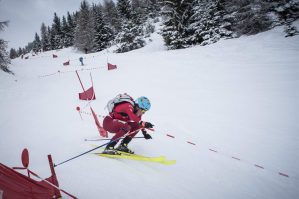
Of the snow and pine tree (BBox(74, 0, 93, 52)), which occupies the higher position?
pine tree (BBox(74, 0, 93, 52))

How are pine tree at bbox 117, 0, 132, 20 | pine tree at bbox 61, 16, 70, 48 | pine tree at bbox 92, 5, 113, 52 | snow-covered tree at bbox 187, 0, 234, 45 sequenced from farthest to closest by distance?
1. pine tree at bbox 61, 16, 70, 48
2. pine tree at bbox 92, 5, 113, 52
3. pine tree at bbox 117, 0, 132, 20
4. snow-covered tree at bbox 187, 0, 234, 45

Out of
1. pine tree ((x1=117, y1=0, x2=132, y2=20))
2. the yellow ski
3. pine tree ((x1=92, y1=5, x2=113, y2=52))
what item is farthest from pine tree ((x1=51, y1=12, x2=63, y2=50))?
the yellow ski

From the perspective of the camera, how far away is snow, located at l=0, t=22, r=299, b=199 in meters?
3.95

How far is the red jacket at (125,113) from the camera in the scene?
15.6ft

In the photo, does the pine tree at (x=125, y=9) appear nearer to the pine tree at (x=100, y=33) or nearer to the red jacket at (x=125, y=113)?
the pine tree at (x=100, y=33)

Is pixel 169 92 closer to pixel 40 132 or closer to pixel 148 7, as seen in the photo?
pixel 40 132

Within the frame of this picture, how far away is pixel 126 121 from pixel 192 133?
2441 millimetres

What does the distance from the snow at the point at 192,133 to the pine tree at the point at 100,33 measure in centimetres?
3408

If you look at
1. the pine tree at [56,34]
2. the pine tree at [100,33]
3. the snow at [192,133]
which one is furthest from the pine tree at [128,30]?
the pine tree at [56,34]

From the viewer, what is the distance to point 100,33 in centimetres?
4538

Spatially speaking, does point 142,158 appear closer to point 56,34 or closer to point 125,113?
point 125,113

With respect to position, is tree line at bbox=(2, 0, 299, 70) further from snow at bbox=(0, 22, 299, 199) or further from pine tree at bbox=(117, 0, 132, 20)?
snow at bbox=(0, 22, 299, 199)

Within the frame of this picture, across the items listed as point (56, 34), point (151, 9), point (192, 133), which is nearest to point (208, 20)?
point (192, 133)

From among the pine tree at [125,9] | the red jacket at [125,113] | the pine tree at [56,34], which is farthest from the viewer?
the pine tree at [56,34]
